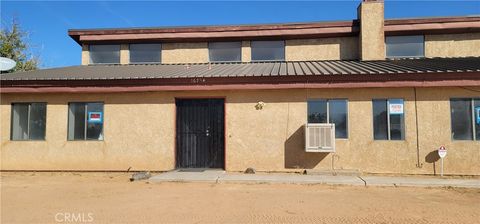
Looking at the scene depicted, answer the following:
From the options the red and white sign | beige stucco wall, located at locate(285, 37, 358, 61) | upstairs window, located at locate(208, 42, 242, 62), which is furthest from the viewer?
upstairs window, located at locate(208, 42, 242, 62)

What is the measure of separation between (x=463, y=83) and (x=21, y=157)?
13726 mm

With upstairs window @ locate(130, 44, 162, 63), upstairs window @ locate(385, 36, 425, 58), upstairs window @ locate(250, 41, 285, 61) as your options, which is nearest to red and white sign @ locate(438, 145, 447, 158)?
upstairs window @ locate(385, 36, 425, 58)

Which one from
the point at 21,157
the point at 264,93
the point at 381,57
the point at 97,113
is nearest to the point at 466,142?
the point at 381,57

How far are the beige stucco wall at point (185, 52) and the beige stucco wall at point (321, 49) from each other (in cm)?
349

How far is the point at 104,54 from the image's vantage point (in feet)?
54.5

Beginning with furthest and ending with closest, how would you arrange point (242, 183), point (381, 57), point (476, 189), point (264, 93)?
1. point (381, 57)
2. point (264, 93)
3. point (242, 183)
4. point (476, 189)

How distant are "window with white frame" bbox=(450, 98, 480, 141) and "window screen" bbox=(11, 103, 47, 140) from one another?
1274 cm

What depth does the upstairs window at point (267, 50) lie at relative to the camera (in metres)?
16.0

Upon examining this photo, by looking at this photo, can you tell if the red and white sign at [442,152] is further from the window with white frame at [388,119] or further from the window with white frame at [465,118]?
the window with white frame at [388,119]

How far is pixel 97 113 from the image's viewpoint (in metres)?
12.5

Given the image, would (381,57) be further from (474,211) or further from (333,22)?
(474,211)

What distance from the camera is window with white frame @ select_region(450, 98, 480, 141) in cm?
1118

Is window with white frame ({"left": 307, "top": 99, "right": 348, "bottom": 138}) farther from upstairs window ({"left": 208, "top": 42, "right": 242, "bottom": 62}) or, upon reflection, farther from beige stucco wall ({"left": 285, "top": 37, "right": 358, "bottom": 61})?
upstairs window ({"left": 208, "top": 42, "right": 242, "bottom": 62})

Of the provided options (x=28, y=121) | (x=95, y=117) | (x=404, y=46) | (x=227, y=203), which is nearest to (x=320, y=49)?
(x=404, y=46)
